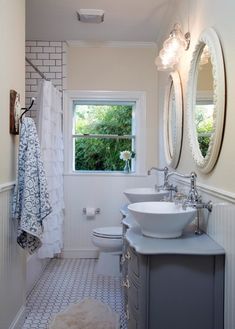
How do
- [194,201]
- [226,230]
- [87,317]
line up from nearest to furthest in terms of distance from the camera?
[226,230], [194,201], [87,317]

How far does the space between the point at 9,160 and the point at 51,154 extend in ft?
3.92

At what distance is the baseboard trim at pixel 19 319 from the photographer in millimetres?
2170

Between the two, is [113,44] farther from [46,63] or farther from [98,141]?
[98,141]

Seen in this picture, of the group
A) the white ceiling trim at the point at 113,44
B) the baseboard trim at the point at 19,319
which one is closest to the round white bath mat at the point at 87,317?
the baseboard trim at the point at 19,319

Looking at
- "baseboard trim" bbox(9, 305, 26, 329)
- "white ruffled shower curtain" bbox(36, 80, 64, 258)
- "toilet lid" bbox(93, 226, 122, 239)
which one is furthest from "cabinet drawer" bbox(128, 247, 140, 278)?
"white ruffled shower curtain" bbox(36, 80, 64, 258)

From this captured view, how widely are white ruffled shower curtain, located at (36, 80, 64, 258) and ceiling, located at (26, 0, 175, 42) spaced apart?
614 millimetres

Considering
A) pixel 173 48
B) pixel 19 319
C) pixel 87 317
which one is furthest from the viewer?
pixel 173 48

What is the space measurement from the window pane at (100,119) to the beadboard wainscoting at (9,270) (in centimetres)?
195

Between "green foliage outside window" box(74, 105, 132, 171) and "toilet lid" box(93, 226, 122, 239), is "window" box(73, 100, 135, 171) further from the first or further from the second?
"toilet lid" box(93, 226, 122, 239)

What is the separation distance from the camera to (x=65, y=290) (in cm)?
291

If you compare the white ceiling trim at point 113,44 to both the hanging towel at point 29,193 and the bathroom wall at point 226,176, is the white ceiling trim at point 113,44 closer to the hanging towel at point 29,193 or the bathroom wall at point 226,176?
the bathroom wall at point 226,176

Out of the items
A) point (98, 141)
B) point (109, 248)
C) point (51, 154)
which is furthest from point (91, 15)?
point (109, 248)

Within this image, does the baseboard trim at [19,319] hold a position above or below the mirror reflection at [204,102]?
below

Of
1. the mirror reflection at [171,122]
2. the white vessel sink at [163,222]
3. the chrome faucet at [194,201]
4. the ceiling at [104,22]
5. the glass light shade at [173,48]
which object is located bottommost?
the white vessel sink at [163,222]
